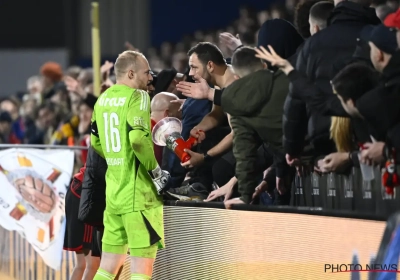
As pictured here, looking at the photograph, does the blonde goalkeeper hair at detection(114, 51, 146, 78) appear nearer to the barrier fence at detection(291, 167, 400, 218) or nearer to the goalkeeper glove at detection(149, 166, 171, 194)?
the goalkeeper glove at detection(149, 166, 171, 194)

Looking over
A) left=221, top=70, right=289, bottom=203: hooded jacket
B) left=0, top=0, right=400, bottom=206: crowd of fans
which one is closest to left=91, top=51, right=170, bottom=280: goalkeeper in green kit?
left=0, top=0, right=400, bottom=206: crowd of fans

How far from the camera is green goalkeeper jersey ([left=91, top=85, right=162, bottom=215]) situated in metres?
6.63

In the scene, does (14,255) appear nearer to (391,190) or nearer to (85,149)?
(85,149)

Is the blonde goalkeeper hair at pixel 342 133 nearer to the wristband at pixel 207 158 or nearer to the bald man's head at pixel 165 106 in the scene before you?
the wristband at pixel 207 158

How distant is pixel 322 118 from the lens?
570 cm

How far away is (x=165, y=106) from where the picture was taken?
795 centimetres

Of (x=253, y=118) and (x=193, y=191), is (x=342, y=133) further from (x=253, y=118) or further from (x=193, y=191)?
(x=193, y=191)

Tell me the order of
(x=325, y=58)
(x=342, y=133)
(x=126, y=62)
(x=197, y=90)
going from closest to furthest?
(x=342, y=133), (x=325, y=58), (x=126, y=62), (x=197, y=90)

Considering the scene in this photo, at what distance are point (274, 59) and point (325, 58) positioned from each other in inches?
12.6

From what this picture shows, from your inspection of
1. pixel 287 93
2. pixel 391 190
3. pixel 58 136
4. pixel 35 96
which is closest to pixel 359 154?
pixel 391 190

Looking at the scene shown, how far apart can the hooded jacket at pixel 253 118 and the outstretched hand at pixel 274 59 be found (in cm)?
24

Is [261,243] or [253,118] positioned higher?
[253,118]

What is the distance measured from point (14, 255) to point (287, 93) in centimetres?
399

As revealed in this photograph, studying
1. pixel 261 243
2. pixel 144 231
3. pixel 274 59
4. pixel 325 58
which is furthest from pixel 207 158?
pixel 325 58
